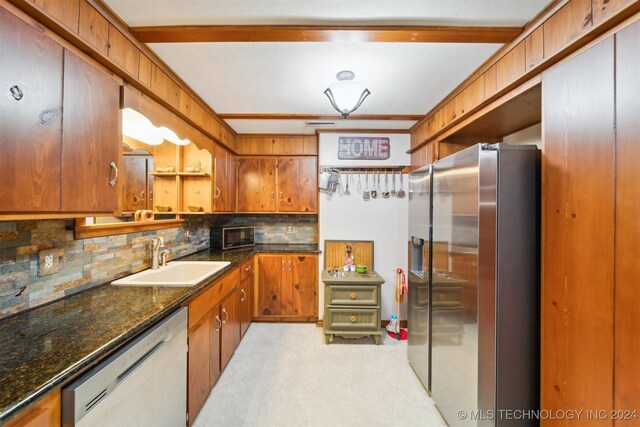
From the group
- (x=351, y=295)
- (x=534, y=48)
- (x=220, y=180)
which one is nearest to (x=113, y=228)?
(x=220, y=180)

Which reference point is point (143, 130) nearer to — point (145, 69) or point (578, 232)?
point (145, 69)

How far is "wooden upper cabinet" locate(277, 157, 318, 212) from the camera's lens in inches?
134

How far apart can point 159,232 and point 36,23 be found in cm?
A: 167

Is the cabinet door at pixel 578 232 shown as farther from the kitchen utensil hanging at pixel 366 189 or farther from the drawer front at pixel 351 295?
the kitchen utensil hanging at pixel 366 189

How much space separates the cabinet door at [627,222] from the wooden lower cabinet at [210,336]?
2047 millimetres

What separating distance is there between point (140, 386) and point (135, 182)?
1714 millimetres

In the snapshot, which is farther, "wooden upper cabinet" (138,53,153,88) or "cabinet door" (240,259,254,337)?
"cabinet door" (240,259,254,337)

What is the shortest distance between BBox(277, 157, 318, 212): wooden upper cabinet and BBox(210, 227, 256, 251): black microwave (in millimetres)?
575

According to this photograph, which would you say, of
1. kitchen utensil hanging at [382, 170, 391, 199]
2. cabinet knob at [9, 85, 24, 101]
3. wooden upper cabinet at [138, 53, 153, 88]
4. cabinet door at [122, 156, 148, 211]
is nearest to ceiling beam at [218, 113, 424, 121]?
kitchen utensil hanging at [382, 170, 391, 199]

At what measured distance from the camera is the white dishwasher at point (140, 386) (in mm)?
854

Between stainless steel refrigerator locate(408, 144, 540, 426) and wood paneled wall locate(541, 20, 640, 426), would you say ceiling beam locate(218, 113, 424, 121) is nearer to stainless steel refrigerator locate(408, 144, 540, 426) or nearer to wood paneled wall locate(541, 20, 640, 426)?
stainless steel refrigerator locate(408, 144, 540, 426)

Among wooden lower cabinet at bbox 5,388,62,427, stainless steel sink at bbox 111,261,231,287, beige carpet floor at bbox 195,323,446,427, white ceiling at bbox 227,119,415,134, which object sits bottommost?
beige carpet floor at bbox 195,323,446,427

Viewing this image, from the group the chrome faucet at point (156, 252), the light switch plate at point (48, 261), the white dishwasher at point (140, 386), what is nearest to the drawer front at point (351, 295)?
the white dishwasher at point (140, 386)

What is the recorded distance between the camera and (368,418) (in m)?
1.79
